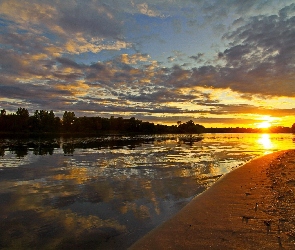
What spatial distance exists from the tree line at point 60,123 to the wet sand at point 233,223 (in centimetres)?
14226

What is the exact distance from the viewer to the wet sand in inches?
246

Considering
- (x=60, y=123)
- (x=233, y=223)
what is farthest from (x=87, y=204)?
(x=60, y=123)

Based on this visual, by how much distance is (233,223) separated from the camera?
24.7ft

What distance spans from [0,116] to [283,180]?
148847 mm

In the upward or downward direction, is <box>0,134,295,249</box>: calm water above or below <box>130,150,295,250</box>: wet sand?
below

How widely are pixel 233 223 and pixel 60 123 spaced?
159m

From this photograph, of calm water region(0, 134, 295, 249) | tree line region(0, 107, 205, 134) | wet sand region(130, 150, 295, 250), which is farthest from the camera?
tree line region(0, 107, 205, 134)

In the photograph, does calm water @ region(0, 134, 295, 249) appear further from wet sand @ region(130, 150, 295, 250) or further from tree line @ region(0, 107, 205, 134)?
tree line @ region(0, 107, 205, 134)

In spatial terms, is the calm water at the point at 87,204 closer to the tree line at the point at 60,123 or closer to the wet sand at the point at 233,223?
the wet sand at the point at 233,223

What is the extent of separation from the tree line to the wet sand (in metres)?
142

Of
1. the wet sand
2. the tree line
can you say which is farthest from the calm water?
the tree line

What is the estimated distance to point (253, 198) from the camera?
10211 mm

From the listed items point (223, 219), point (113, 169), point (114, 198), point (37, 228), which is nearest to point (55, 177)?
point (113, 169)

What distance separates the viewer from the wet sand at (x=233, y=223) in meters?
6.25
